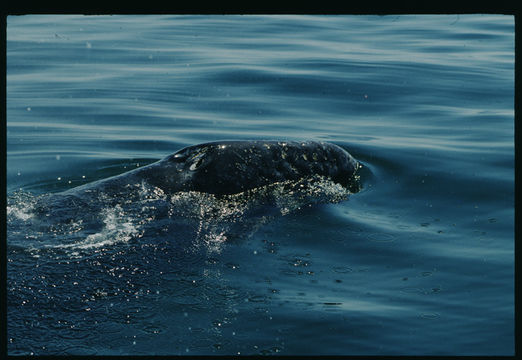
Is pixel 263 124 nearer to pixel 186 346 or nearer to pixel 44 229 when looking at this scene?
pixel 44 229

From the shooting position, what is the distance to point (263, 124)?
37.9ft

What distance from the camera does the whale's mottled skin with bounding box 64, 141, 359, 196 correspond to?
711cm

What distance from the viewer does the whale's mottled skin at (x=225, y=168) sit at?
7113mm

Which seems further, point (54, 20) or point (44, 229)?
point (54, 20)

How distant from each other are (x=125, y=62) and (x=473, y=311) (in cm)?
1226

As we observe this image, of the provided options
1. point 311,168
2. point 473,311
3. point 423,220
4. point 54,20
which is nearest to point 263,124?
point 311,168

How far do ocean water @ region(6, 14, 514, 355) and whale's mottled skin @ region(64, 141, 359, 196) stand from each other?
7.3 inches

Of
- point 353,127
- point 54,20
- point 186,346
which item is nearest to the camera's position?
point 186,346

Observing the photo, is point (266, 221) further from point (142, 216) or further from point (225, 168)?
point (142, 216)

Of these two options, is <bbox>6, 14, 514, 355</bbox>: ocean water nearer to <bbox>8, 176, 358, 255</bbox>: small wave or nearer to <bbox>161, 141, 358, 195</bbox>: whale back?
<bbox>8, 176, 358, 255</bbox>: small wave

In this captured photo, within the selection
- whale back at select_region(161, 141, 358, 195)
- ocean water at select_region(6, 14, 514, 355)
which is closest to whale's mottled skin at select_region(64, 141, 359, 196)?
whale back at select_region(161, 141, 358, 195)

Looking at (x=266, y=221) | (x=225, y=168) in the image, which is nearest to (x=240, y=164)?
(x=225, y=168)

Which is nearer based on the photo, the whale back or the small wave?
the small wave

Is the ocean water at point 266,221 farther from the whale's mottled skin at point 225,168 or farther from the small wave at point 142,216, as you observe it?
the whale's mottled skin at point 225,168
